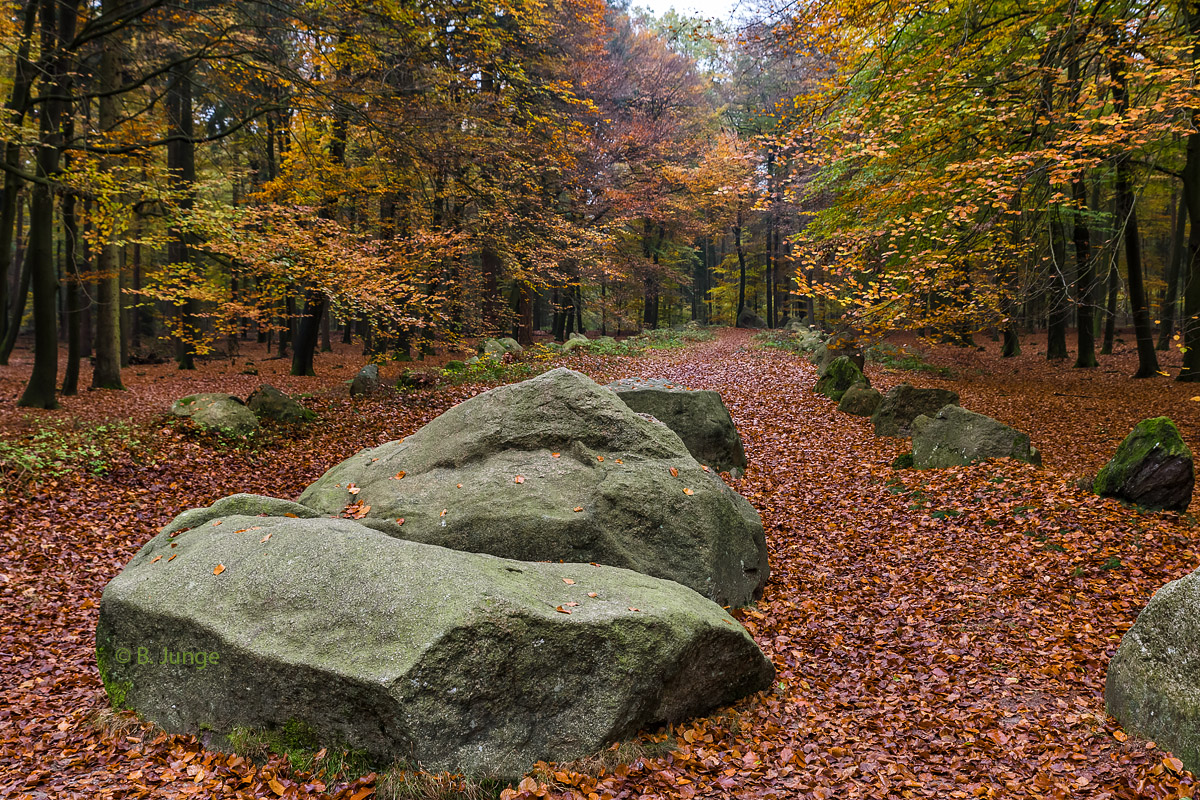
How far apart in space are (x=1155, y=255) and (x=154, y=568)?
45.2 meters

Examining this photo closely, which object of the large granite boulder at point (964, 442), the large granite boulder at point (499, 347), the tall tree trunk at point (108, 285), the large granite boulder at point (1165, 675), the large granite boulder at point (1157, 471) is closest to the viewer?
the large granite boulder at point (1165, 675)

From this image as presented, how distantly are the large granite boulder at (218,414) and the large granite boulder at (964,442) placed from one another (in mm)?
11775

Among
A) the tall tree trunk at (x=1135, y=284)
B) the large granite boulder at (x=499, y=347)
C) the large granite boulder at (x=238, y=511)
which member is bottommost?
the large granite boulder at (x=238, y=511)

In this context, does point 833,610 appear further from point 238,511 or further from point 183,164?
point 183,164

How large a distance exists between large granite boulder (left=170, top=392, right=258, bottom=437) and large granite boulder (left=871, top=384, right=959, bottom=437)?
12.1m

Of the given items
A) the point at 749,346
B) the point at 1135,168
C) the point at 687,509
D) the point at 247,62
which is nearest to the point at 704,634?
the point at 687,509

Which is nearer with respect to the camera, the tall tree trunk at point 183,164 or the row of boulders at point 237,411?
the row of boulders at point 237,411

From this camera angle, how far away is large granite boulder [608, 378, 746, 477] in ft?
35.0

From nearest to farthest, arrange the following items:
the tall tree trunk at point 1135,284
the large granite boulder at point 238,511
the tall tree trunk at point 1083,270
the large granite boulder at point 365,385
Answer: the large granite boulder at point 238,511 → the tall tree trunk at point 1083,270 → the tall tree trunk at point 1135,284 → the large granite boulder at point 365,385

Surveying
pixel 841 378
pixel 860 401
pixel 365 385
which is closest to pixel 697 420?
pixel 860 401

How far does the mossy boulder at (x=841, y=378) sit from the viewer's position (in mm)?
15758

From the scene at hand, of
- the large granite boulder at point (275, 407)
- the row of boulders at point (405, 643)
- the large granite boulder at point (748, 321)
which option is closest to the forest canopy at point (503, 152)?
the large granite boulder at point (275, 407)

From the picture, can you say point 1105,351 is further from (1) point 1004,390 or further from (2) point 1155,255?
(2) point 1155,255

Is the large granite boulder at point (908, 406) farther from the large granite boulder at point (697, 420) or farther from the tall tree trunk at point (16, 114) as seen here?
the tall tree trunk at point (16, 114)
